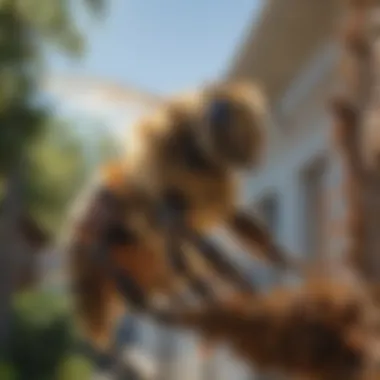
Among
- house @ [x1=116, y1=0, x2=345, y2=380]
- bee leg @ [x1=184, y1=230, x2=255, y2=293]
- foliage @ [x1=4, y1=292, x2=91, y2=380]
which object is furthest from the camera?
foliage @ [x1=4, y1=292, x2=91, y2=380]

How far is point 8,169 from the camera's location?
1.38 metres

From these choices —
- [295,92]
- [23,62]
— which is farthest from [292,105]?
[23,62]

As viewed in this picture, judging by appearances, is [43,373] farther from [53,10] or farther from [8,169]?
[53,10]

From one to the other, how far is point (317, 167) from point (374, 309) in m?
0.83

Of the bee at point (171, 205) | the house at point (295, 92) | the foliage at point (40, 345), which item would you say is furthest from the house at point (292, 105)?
the bee at point (171, 205)

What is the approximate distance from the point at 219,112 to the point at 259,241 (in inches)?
3.4

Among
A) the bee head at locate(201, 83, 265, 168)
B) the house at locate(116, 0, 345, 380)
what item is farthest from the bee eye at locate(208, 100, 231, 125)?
the house at locate(116, 0, 345, 380)

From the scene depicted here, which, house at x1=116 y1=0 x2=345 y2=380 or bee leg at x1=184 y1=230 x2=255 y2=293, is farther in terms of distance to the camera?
house at x1=116 y1=0 x2=345 y2=380

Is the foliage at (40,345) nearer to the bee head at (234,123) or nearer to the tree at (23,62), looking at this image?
the tree at (23,62)

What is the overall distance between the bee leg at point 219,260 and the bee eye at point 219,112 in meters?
0.08

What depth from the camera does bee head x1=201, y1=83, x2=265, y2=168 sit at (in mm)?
559

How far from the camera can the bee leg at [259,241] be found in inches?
21.3

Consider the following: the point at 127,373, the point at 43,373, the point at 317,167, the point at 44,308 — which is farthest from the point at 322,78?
the point at 43,373

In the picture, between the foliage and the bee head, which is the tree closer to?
the foliage
